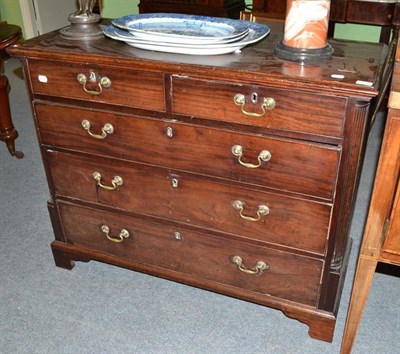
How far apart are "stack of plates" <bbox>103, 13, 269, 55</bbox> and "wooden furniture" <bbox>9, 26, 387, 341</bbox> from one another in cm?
4

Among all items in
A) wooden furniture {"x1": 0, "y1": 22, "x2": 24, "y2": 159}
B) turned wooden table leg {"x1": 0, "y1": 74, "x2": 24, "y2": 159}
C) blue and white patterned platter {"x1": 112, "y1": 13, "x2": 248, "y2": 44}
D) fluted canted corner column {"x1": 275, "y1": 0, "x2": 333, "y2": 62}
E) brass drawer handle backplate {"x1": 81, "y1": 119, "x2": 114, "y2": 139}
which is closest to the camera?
fluted canted corner column {"x1": 275, "y1": 0, "x2": 333, "y2": 62}

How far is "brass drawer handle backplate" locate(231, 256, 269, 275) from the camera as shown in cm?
147

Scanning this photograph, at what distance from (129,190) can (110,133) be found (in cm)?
20

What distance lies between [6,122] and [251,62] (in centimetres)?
175

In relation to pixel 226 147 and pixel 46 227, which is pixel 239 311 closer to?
pixel 226 147

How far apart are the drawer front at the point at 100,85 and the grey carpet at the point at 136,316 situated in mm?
710

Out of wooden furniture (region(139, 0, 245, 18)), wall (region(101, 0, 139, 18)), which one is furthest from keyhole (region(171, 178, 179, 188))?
wall (region(101, 0, 139, 18))

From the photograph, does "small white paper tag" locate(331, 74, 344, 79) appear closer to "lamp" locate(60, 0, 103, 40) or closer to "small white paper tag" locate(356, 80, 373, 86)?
"small white paper tag" locate(356, 80, 373, 86)

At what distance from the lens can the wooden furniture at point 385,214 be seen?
3.52 ft

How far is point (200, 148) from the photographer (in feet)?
4.45

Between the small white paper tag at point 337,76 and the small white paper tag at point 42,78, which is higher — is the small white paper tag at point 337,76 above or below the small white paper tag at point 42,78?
above

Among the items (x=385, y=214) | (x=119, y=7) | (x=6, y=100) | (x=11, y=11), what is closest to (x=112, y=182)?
(x=385, y=214)

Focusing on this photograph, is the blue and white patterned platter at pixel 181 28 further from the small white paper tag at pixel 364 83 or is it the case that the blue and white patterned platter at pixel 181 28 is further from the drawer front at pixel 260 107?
the small white paper tag at pixel 364 83

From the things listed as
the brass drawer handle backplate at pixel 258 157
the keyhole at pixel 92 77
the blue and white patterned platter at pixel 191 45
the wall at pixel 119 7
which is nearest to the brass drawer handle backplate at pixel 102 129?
the keyhole at pixel 92 77
